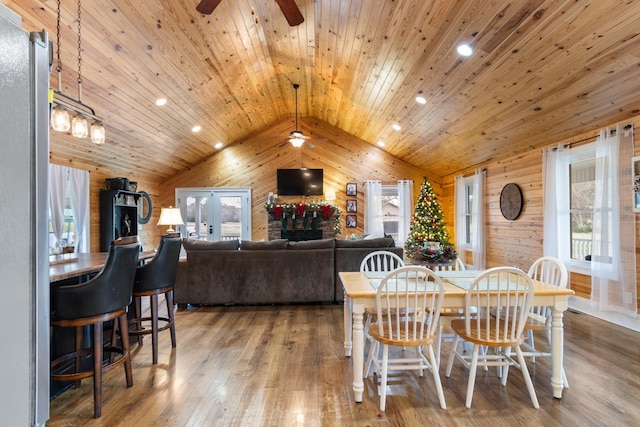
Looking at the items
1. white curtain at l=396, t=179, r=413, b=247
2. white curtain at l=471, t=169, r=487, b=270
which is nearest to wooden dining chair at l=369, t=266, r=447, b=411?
white curtain at l=471, t=169, r=487, b=270

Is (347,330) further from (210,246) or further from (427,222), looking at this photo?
(427,222)

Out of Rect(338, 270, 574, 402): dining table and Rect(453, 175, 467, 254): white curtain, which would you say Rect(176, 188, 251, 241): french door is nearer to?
Rect(453, 175, 467, 254): white curtain

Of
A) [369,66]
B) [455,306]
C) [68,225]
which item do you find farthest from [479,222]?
[68,225]

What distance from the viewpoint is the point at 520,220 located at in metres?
5.70

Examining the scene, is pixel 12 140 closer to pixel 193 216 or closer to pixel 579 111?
pixel 579 111

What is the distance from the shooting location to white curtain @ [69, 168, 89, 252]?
5.66 meters

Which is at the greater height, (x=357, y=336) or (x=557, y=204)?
(x=557, y=204)

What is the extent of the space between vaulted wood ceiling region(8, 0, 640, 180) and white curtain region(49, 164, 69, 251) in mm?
339

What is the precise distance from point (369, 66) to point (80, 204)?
5261 millimetres

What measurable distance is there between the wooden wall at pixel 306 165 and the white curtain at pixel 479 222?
7.20ft

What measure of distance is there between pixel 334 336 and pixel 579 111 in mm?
3918

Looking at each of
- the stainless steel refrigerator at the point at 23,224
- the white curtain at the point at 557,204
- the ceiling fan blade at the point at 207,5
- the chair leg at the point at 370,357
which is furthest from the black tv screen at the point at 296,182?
the stainless steel refrigerator at the point at 23,224

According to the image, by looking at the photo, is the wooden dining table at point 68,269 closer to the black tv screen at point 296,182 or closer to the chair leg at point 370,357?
the chair leg at point 370,357

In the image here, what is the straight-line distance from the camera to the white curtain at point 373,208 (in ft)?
28.6
